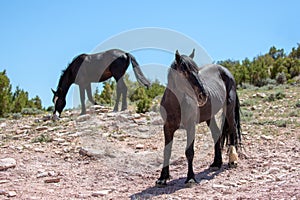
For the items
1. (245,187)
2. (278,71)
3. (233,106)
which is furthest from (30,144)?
(278,71)

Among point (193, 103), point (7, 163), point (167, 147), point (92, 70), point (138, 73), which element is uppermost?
point (92, 70)

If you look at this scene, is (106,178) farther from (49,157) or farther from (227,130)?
(227,130)

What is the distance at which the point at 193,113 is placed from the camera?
4.95 m

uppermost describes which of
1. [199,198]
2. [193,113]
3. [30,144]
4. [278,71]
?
[278,71]

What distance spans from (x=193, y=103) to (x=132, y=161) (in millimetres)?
1991

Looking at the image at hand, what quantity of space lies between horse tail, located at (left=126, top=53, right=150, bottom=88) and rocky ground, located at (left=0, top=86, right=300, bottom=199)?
148 centimetres

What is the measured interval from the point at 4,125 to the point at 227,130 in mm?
7177

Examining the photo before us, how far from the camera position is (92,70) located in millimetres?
11422

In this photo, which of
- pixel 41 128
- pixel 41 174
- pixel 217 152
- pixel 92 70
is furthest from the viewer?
Answer: pixel 92 70

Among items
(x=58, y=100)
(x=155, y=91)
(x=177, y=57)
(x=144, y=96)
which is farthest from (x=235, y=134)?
(x=155, y=91)

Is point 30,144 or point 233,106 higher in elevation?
point 233,106

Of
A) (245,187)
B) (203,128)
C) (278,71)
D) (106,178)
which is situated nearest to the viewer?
(245,187)

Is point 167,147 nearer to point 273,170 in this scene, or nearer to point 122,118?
point 273,170

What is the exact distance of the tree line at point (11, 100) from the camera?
1569 cm
